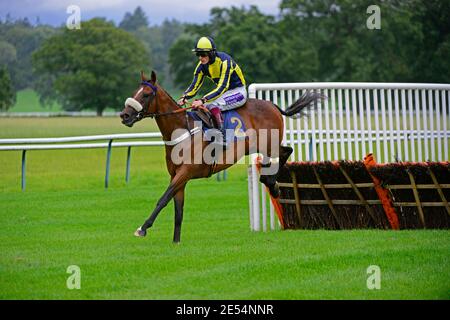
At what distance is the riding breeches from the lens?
10789mm

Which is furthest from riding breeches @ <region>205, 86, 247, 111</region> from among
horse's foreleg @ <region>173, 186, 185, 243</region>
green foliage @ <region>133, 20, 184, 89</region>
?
green foliage @ <region>133, 20, 184, 89</region>

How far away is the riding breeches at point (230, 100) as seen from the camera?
1079cm

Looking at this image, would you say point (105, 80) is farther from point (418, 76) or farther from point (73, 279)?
point (73, 279)

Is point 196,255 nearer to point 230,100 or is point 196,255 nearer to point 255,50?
point 230,100

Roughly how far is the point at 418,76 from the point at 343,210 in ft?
122

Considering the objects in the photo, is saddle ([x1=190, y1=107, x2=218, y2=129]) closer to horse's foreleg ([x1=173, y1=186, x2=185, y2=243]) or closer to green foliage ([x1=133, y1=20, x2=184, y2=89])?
horse's foreleg ([x1=173, y1=186, x2=185, y2=243])

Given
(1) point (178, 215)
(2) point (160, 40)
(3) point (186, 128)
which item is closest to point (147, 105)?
(3) point (186, 128)

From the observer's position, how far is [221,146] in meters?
10.7

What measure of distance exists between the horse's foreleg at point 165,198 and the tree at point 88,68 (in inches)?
1989

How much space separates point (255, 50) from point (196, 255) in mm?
56129

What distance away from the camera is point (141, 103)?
33.2 feet

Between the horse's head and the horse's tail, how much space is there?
6.46 feet
